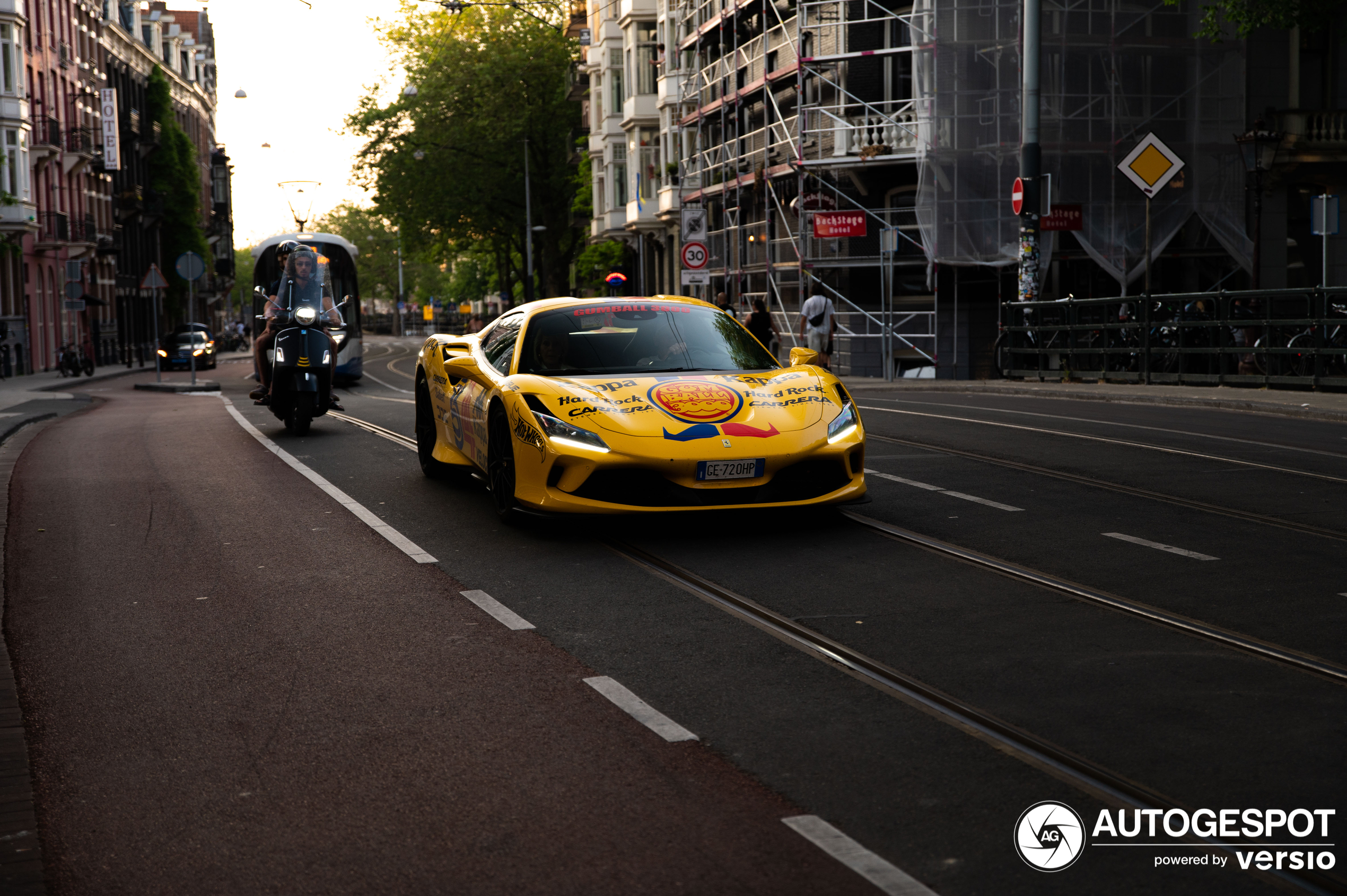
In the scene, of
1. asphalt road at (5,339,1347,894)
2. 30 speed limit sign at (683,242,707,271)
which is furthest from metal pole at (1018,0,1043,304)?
asphalt road at (5,339,1347,894)

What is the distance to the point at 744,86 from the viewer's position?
144 ft

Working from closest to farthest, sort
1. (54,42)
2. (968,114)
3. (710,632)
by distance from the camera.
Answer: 1. (710,632)
2. (968,114)
3. (54,42)

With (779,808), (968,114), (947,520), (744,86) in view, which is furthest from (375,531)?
(744,86)

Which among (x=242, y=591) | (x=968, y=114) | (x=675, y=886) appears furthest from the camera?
(x=968, y=114)

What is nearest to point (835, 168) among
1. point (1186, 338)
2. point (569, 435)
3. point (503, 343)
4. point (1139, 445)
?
point (1186, 338)

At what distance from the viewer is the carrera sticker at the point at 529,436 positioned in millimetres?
8508

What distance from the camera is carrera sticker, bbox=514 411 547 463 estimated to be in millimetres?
8508

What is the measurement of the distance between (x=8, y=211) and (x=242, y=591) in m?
47.1

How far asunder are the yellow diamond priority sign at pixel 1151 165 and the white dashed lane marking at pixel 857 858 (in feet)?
66.0

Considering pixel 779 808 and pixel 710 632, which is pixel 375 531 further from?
pixel 779 808

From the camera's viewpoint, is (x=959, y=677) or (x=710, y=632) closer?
(x=959, y=677)

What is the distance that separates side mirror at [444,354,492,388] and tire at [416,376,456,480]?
3.23ft

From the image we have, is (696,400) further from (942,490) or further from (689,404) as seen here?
(942,490)

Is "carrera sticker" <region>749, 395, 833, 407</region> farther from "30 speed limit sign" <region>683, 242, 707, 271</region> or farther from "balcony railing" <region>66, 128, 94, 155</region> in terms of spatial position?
"balcony railing" <region>66, 128, 94, 155</region>
